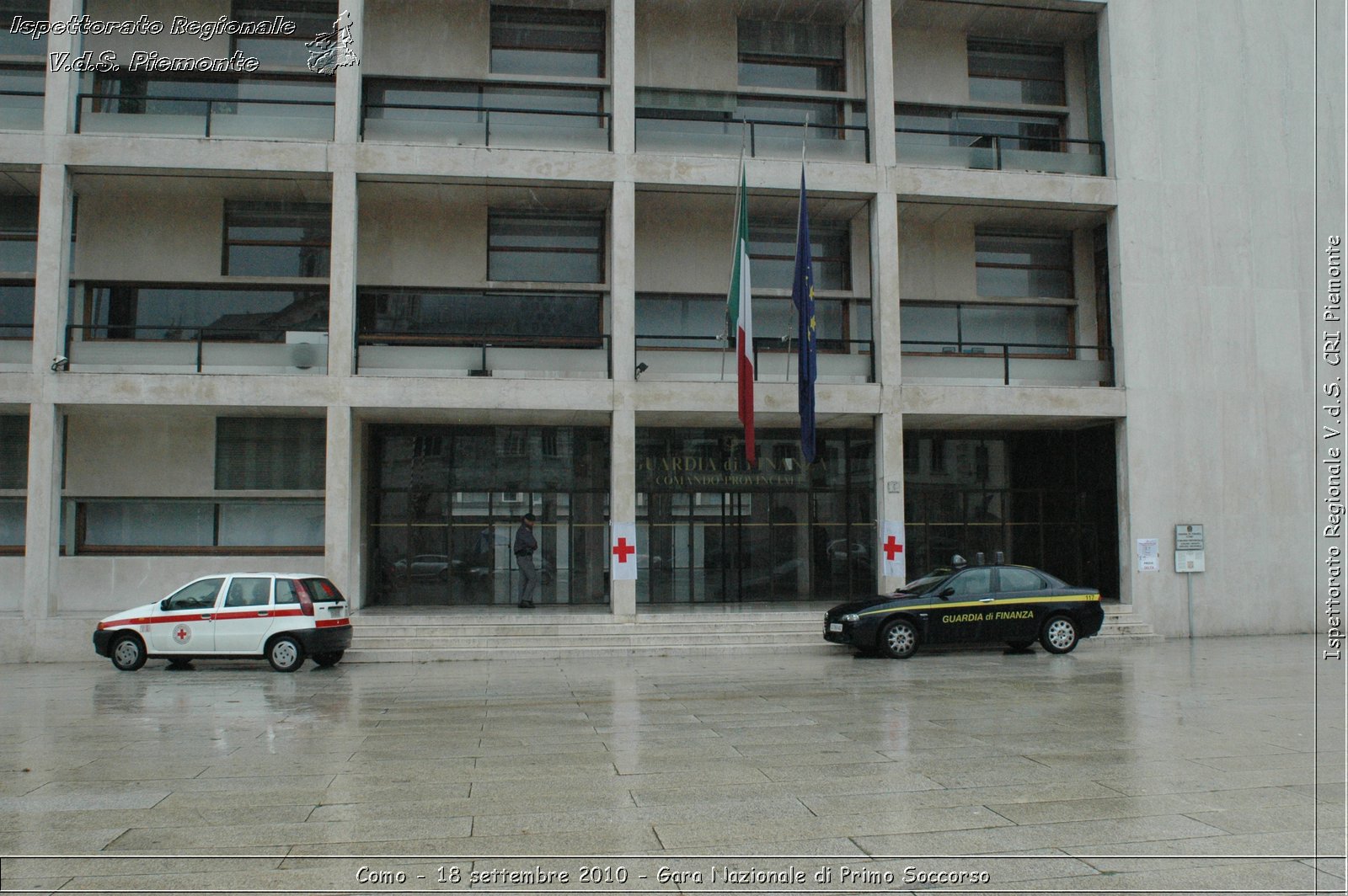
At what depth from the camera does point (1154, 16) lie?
21359 mm

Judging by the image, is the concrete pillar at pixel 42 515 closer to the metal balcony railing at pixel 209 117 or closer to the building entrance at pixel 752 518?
the metal balcony railing at pixel 209 117

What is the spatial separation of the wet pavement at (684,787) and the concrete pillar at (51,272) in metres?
7.15

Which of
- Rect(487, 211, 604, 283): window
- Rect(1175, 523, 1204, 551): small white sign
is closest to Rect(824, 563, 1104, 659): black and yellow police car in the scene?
Rect(1175, 523, 1204, 551): small white sign

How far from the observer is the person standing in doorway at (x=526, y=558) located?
20.7 meters

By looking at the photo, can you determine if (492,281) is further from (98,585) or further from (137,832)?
(137,832)

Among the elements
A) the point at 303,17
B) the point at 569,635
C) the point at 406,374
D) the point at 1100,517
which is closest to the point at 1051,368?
the point at 1100,517

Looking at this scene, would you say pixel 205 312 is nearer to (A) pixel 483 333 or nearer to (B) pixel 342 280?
(B) pixel 342 280

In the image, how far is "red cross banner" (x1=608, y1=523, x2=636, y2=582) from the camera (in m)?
19.1

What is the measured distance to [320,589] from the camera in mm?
16172

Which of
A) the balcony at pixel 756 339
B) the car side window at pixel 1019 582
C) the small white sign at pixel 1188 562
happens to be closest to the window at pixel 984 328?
the balcony at pixel 756 339

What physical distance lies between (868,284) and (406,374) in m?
9.79

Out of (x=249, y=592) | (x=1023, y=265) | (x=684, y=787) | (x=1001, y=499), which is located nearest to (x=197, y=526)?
(x=249, y=592)

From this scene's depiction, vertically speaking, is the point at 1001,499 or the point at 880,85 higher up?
the point at 880,85

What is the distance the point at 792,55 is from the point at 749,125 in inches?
84.2
